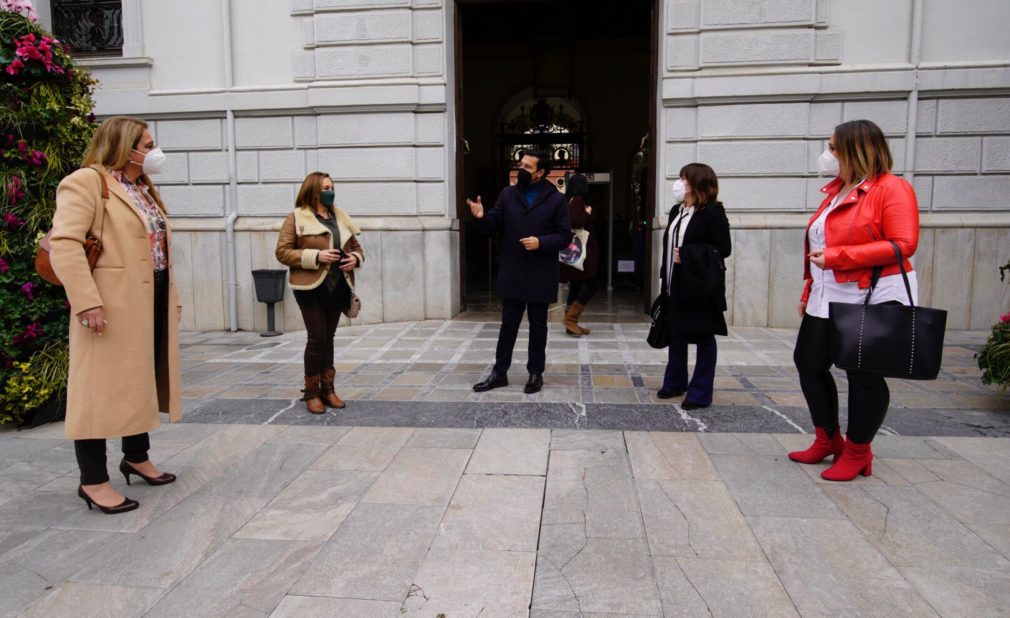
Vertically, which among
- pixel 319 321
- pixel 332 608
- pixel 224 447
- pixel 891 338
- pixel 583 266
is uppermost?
pixel 891 338

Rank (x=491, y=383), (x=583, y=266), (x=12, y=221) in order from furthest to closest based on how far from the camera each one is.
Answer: (x=583, y=266) < (x=491, y=383) < (x=12, y=221)

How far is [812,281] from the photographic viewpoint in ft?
12.7

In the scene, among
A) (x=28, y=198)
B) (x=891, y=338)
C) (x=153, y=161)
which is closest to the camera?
(x=891, y=338)

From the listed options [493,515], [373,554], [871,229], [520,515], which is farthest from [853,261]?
[373,554]

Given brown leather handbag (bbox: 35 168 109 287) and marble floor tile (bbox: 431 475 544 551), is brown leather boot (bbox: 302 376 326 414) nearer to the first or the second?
marble floor tile (bbox: 431 475 544 551)

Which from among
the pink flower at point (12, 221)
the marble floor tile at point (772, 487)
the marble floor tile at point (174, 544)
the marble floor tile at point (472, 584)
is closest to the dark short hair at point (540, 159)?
the marble floor tile at point (772, 487)

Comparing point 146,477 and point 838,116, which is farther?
point 838,116

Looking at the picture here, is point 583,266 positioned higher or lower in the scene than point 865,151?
lower

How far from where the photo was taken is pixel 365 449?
421 centimetres

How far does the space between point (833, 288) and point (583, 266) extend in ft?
14.6

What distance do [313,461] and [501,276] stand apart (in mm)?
2214

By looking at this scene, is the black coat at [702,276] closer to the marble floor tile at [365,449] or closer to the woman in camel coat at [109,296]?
the marble floor tile at [365,449]

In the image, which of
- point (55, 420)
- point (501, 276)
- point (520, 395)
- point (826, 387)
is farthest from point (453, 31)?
point (826, 387)

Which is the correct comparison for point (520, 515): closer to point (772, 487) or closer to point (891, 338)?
point (772, 487)
